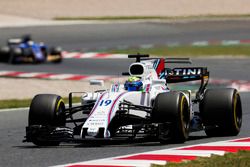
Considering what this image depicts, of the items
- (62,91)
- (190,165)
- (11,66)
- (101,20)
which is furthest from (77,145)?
(101,20)

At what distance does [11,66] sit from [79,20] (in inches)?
578

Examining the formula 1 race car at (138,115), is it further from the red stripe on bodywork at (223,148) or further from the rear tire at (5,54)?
the rear tire at (5,54)

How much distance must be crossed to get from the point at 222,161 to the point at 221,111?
2.81m

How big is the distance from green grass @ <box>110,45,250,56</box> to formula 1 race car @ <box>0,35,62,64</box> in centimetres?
346

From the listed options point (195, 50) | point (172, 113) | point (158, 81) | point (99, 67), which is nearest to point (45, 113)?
point (158, 81)

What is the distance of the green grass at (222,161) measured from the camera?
9.67 m

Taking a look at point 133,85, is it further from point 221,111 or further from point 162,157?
point 162,157

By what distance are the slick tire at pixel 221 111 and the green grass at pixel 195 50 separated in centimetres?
2025

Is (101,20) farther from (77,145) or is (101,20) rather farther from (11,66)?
(77,145)

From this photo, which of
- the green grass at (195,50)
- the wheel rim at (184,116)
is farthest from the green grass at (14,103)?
the green grass at (195,50)

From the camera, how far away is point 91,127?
38.4 feet

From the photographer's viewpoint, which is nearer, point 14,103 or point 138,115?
point 138,115

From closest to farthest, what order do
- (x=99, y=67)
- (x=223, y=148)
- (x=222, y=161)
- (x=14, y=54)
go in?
(x=222, y=161), (x=223, y=148), (x=99, y=67), (x=14, y=54)

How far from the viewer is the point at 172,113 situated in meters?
11.8
